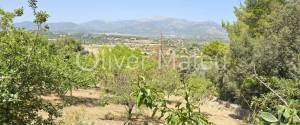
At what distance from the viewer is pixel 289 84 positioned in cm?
2009

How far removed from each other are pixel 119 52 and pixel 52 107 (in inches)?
1167

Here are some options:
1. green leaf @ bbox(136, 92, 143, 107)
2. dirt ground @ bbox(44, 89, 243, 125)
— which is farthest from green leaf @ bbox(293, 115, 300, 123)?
dirt ground @ bbox(44, 89, 243, 125)

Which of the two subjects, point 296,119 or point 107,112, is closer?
point 296,119

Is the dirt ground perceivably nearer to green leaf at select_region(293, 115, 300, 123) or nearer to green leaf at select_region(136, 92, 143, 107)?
green leaf at select_region(136, 92, 143, 107)

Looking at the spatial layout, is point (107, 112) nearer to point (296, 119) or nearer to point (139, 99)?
point (139, 99)

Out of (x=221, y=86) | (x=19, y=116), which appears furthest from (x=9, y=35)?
(x=221, y=86)

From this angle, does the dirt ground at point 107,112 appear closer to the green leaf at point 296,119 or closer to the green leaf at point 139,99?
the green leaf at point 139,99

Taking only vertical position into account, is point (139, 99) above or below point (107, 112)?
above

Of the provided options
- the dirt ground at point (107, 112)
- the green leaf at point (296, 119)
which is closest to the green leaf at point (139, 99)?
the green leaf at point (296, 119)

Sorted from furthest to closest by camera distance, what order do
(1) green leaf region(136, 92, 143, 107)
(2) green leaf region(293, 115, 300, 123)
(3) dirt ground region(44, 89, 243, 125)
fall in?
(3) dirt ground region(44, 89, 243, 125) < (1) green leaf region(136, 92, 143, 107) < (2) green leaf region(293, 115, 300, 123)

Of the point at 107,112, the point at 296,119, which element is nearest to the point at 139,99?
the point at 296,119

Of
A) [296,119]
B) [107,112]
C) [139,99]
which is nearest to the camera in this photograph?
[296,119]

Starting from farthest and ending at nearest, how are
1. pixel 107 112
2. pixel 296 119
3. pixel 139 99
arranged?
pixel 107 112 → pixel 139 99 → pixel 296 119

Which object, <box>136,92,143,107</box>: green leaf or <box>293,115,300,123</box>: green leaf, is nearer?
<box>293,115,300,123</box>: green leaf
